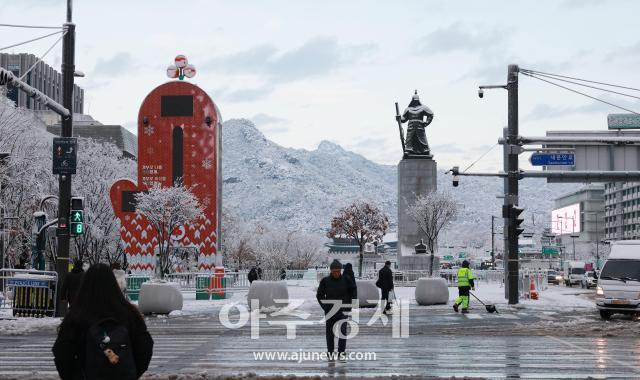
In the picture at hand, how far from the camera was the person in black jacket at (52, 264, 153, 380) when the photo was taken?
6.00 meters

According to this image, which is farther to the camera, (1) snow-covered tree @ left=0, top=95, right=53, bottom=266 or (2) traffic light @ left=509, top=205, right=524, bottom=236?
(1) snow-covered tree @ left=0, top=95, right=53, bottom=266

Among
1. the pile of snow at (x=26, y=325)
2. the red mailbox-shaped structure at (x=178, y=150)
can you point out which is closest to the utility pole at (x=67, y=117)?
the pile of snow at (x=26, y=325)

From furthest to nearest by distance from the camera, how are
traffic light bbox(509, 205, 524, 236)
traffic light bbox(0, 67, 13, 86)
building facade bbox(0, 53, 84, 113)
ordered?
building facade bbox(0, 53, 84, 113)
traffic light bbox(509, 205, 524, 236)
traffic light bbox(0, 67, 13, 86)

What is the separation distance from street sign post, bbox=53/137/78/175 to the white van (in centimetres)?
1630

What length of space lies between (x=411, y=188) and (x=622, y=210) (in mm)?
123943

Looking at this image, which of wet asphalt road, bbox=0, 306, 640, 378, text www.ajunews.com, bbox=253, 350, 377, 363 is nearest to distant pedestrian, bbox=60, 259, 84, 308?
wet asphalt road, bbox=0, 306, 640, 378

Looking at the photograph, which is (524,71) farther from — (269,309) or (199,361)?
(199,361)

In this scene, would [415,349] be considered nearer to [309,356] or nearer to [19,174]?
[309,356]

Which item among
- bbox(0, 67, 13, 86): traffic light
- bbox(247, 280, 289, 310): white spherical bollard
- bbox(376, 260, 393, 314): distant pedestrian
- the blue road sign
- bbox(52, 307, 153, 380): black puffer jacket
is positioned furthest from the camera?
the blue road sign

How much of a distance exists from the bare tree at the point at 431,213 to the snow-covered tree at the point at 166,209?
2002 cm

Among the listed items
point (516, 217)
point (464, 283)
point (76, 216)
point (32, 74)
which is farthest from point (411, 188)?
point (32, 74)

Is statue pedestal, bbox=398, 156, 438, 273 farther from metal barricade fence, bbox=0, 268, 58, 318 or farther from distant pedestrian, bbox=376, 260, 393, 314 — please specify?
metal barricade fence, bbox=0, 268, 58, 318

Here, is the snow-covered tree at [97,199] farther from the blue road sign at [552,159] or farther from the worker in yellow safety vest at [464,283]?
the worker in yellow safety vest at [464,283]

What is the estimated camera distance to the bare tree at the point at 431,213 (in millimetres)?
68625
